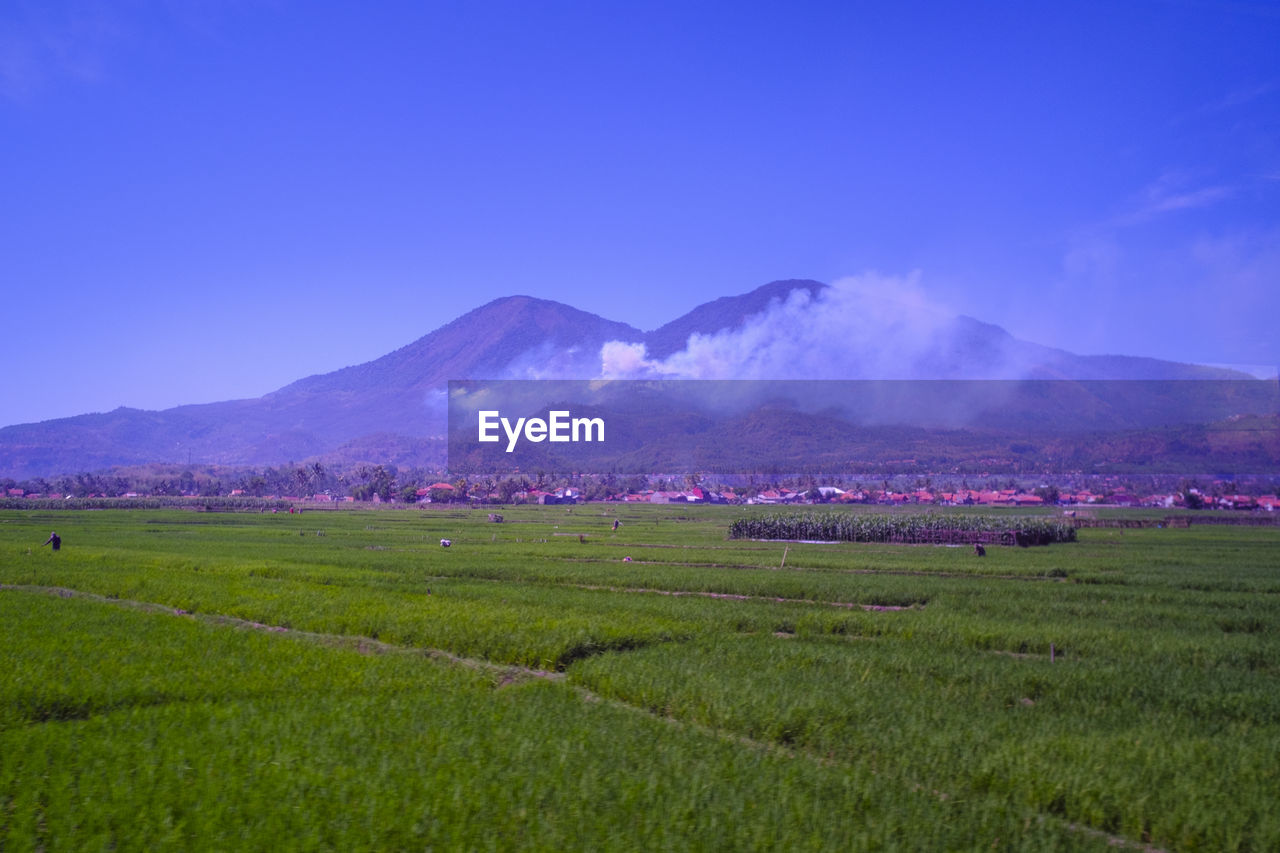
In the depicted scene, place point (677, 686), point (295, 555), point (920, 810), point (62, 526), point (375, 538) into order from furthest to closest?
1. point (62, 526)
2. point (375, 538)
3. point (295, 555)
4. point (677, 686)
5. point (920, 810)

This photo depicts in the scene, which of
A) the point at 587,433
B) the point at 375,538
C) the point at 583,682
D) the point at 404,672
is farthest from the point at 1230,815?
the point at 587,433

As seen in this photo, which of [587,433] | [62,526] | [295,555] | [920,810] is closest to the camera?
[920,810]

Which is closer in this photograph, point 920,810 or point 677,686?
point 920,810

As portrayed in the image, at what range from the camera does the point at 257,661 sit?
40.6 ft

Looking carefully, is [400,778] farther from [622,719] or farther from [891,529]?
[891,529]

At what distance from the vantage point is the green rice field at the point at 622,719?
6.75 m

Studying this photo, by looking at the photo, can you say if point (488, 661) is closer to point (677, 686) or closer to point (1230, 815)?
point (677, 686)

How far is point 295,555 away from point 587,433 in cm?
13695

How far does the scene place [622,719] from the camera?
1009cm
